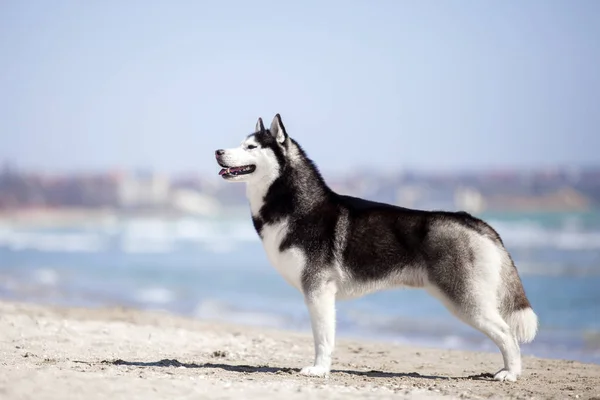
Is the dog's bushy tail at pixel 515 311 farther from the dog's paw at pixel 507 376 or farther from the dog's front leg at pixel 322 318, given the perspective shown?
the dog's front leg at pixel 322 318

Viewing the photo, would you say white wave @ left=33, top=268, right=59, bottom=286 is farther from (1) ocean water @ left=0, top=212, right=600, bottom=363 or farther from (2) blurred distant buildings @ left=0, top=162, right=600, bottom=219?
(2) blurred distant buildings @ left=0, top=162, right=600, bottom=219

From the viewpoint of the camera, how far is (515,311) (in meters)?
7.20

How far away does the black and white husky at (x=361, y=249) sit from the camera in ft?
23.1

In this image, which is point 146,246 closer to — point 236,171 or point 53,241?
point 53,241

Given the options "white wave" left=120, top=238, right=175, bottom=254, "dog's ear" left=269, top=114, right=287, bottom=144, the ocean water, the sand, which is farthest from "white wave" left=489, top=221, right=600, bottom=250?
"dog's ear" left=269, top=114, right=287, bottom=144

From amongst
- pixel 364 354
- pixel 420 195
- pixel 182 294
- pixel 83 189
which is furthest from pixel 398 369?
pixel 83 189

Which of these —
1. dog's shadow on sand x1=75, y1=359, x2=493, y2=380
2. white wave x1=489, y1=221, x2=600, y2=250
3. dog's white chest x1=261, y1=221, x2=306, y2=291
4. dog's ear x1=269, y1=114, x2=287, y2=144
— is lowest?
dog's shadow on sand x1=75, y1=359, x2=493, y2=380

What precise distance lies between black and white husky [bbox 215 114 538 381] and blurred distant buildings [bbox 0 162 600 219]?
53.5 metres

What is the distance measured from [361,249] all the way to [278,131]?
4.26 ft

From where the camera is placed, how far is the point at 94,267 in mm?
25219

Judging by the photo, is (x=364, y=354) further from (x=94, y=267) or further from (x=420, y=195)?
(x=420, y=195)

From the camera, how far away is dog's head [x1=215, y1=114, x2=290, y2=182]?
728 cm

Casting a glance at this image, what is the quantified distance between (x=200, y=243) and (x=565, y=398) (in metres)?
32.6

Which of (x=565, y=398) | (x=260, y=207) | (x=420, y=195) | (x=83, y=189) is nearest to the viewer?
(x=565, y=398)
